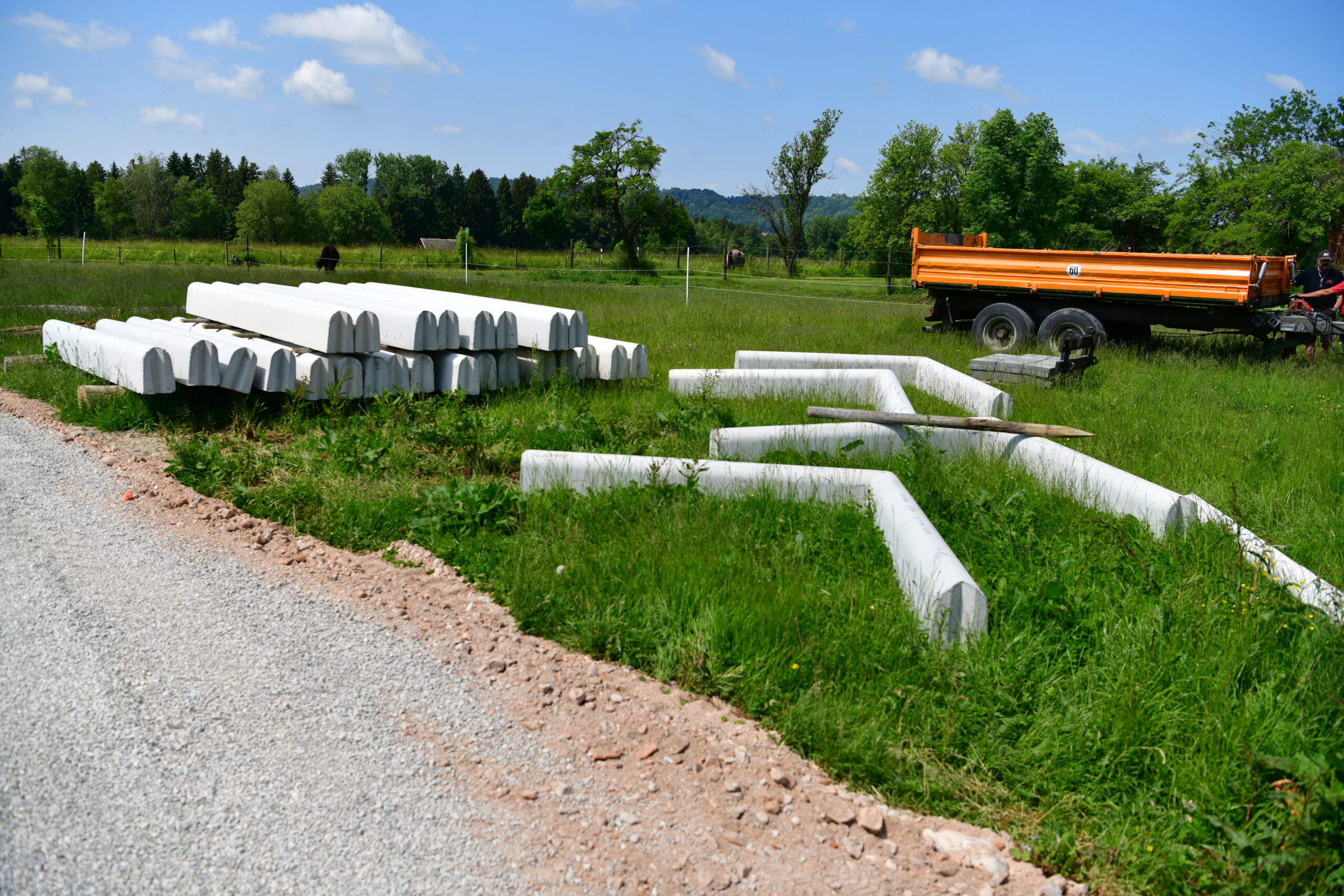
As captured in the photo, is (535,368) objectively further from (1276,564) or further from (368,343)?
(1276,564)

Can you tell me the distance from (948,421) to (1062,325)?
7.31 meters

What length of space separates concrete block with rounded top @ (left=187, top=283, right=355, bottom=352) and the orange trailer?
30.4 feet

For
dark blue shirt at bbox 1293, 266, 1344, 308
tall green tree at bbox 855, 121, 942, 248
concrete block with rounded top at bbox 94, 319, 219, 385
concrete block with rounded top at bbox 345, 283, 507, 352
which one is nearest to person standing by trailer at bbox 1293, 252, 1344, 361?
dark blue shirt at bbox 1293, 266, 1344, 308

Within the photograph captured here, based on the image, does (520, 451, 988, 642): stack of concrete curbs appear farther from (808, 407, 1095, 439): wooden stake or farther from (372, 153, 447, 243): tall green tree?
(372, 153, 447, 243): tall green tree

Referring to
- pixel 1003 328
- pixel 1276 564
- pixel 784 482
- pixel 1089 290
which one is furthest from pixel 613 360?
pixel 1089 290

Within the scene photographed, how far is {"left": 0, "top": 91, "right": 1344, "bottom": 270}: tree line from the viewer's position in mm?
34000

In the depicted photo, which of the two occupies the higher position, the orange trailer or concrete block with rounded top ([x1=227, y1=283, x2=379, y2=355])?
the orange trailer

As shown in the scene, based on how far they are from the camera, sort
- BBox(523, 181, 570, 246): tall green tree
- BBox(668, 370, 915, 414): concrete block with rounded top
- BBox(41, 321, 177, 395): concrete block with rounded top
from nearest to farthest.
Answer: BBox(41, 321, 177, 395): concrete block with rounded top → BBox(668, 370, 915, 414): concrete block with rounded top → BBox(523, 181, 570, 246): tall green tree

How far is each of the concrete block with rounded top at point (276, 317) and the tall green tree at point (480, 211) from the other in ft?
344

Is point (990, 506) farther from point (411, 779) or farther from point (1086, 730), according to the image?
point (411, 779)

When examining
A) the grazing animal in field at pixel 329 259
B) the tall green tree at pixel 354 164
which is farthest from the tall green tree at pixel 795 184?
the tall green tree at pixel 354 164

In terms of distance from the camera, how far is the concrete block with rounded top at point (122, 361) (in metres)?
6.57

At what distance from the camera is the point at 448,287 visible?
64.3 feet

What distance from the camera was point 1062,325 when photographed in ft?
40.1
